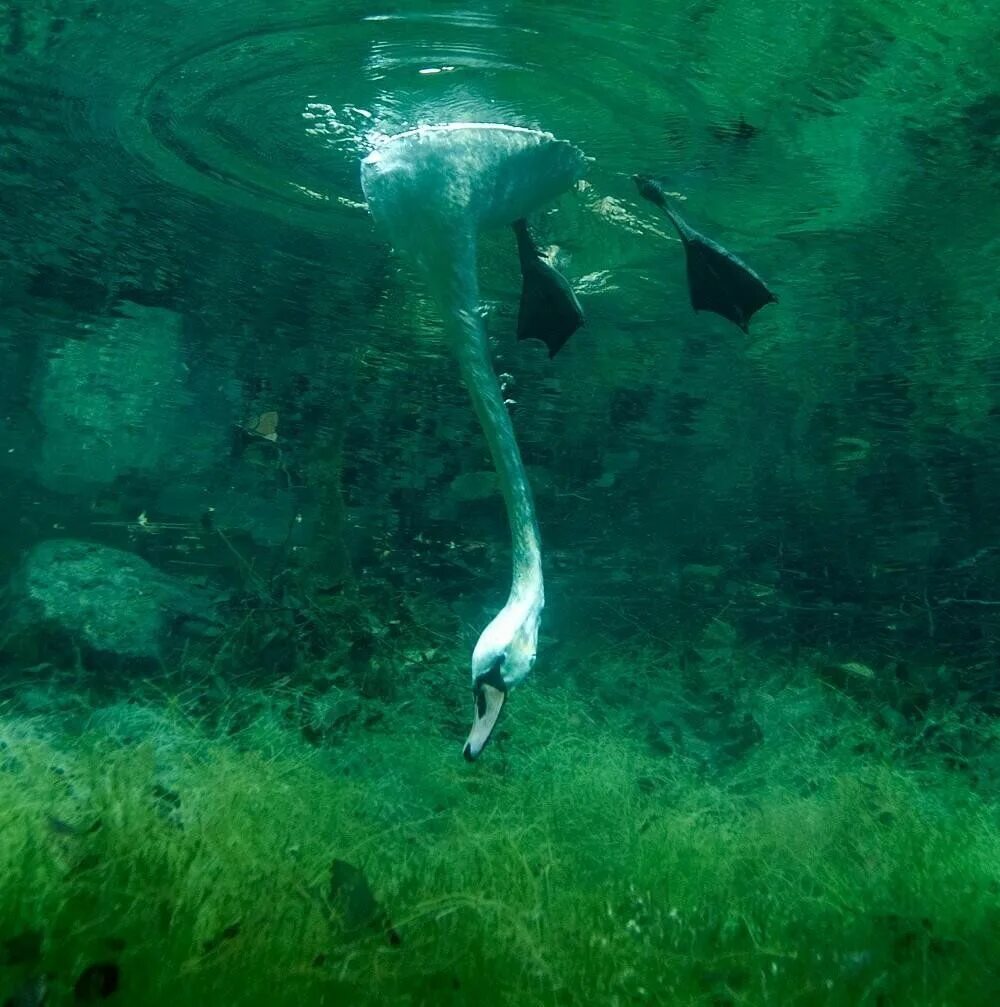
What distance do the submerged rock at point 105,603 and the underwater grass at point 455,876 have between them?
258 cm

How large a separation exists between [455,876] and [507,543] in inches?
381

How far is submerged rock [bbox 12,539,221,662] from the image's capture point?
31.3ft

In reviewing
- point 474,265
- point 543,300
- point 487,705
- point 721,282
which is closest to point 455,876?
point 487,705

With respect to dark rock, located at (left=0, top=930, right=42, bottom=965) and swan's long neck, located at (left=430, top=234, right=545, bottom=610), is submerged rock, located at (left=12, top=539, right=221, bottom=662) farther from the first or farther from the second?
swan's long neck, located at (left=430, top=234, right=545, bottom=610)

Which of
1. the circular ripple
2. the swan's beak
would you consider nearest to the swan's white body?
the swan's beak

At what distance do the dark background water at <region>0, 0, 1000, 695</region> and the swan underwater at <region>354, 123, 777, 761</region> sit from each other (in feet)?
1.02

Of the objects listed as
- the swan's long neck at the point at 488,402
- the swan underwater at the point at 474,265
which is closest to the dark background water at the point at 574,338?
the swan underwater at the point at 474,265

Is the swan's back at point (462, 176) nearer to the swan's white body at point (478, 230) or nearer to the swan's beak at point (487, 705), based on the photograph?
the swan's white body at point (478, 230)

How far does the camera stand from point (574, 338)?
1215 centimetres

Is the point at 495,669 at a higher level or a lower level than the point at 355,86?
lower

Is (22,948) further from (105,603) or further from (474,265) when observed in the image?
(105,603)

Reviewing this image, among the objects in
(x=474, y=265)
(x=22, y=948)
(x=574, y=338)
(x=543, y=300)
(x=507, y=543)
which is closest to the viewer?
(x=22, y=948)

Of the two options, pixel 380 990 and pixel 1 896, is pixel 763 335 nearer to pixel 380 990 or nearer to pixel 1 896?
pixel 380 990

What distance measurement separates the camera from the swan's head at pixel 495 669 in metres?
3.21
